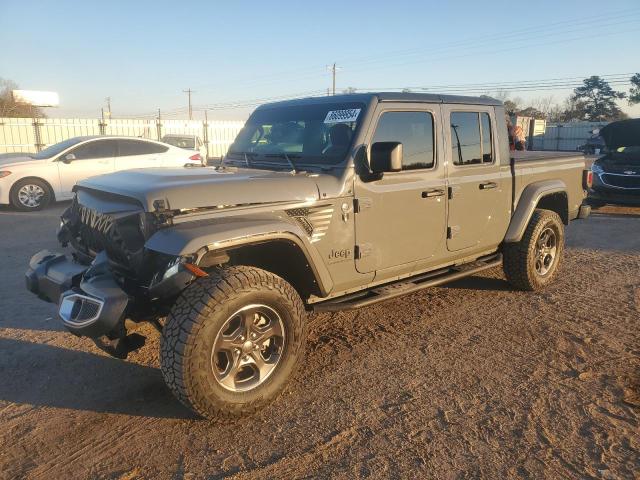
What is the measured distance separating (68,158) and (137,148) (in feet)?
5.08

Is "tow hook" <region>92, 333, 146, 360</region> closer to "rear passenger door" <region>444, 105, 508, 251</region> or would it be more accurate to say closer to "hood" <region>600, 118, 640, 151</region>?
"rear passenger door" <region>444, 105, 508, 251</region>

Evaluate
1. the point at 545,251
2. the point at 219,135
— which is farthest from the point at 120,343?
the point at 219,135

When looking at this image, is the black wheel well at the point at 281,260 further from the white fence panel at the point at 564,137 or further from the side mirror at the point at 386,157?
the white fence panel at the point at 564,137

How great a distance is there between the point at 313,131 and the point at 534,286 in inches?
119

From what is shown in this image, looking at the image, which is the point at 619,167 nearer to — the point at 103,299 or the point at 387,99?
the point at 387,99

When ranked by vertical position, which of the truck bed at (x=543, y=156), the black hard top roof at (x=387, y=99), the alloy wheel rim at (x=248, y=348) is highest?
the black hard top roof at (x=387, y=99)

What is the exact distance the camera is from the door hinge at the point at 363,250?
387 cm

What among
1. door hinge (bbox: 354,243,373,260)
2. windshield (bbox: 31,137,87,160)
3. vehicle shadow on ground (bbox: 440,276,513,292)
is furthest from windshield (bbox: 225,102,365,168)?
windshield (bbox: 31,137,87,160)

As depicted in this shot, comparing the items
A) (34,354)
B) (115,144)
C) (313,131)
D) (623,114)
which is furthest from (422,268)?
(623,114)

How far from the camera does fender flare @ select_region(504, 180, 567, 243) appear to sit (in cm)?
522

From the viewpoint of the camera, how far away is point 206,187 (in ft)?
10.8

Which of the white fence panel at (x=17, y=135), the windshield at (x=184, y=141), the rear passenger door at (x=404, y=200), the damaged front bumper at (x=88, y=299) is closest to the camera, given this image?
the damaged front bumper at (x=88, y=299)

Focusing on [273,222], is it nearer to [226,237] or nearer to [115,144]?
[226,237]

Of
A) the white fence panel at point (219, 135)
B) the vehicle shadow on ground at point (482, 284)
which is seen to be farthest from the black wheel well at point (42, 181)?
the white fence panel at point (219, 135)
